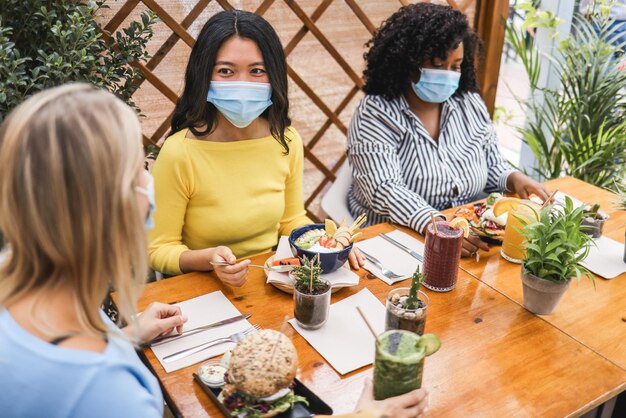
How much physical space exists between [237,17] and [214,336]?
2.80 ft

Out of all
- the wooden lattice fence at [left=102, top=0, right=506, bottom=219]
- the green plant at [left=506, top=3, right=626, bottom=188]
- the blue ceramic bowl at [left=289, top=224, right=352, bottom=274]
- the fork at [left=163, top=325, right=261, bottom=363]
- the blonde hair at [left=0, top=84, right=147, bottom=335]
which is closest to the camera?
the blonde hair at [left=0, top=84, right=147, bottom=335]

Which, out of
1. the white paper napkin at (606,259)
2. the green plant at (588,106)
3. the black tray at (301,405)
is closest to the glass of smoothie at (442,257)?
the white paper napkin at (606,259)

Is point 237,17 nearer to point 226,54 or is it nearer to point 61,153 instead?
point 226,54

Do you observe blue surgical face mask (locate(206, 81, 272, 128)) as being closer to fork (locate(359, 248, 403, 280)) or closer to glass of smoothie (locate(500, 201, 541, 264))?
fork (locate(359, 248, 403, 280))

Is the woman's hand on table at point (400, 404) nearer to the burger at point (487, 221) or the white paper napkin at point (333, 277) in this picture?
the white paper napkin at point (333, 277)

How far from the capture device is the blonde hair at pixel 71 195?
0.68 meters

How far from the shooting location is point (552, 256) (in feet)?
3.86

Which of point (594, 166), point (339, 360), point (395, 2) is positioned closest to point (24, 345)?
point (339, 360)

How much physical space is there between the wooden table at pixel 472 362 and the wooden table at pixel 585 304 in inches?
1.0

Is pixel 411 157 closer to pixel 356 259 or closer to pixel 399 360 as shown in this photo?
pixel 356 259

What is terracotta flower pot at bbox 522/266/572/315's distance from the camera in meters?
1.20

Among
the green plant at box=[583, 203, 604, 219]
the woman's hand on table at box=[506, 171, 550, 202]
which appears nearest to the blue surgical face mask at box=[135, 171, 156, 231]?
the green plant at box=[583, 203, 604, 219]

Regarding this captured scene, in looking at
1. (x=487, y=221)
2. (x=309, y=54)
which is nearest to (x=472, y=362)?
(x=487, y=221)

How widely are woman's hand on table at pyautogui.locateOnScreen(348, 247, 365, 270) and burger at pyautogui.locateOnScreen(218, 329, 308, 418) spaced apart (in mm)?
504
